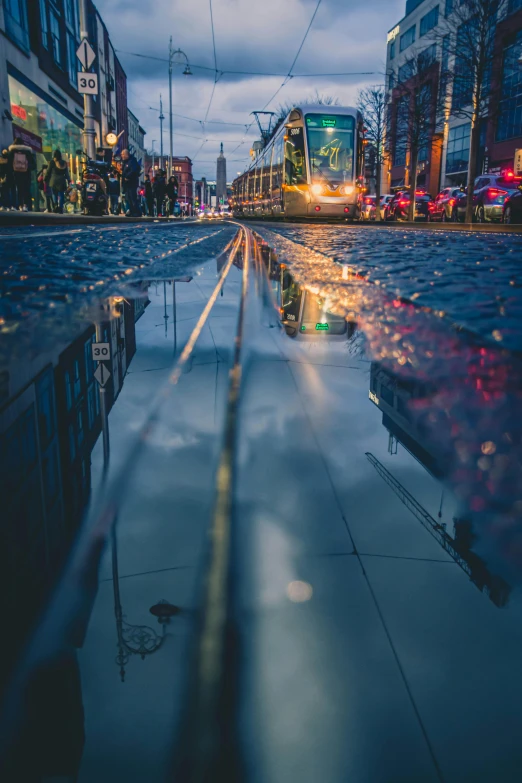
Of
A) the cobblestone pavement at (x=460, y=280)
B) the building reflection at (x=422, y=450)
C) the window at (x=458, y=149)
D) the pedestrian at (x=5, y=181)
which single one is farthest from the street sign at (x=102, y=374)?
the window at (x=458, y=149)

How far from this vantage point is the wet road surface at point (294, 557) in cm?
62

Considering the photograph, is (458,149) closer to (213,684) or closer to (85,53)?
(85,53)

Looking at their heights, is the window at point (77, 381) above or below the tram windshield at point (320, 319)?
above

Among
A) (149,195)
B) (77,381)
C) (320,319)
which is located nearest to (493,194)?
(149,195)

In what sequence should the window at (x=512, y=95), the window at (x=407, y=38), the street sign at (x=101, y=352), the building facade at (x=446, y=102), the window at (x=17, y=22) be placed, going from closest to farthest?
the street sign at (x=101, y=352) → the window at (x=17, y=22) → the building facade at (x=446, y=102) → the window at (x=512, y=95) → the window at (x=407, y=38)

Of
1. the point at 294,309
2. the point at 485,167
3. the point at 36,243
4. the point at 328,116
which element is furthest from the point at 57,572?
the point at 485,167

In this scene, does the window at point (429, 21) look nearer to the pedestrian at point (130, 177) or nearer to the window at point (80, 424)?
the pedestrian at point (130, 177)

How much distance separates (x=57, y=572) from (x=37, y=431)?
1.83ft

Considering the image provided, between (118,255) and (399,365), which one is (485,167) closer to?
(118,255)

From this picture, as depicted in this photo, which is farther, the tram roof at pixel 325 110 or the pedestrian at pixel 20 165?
the tram roof at pixel 325 110

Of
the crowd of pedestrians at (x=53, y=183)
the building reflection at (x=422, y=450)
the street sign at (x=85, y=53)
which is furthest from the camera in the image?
the crowd of pedestrians at (x=53, y=183)

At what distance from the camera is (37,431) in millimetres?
1344

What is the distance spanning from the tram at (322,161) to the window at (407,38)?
137 ft

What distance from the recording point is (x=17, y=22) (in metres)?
21.9
